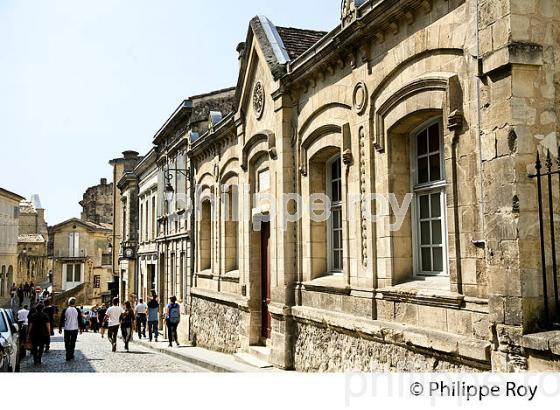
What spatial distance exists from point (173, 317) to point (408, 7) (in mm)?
10975

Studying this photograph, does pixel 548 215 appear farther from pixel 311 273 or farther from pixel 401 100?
pixel 311 273

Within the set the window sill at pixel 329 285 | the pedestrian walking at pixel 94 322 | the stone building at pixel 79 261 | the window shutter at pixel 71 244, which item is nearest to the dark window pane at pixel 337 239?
the window sill at pixel 329 285

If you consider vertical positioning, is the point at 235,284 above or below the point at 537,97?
below

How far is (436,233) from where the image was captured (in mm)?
6641

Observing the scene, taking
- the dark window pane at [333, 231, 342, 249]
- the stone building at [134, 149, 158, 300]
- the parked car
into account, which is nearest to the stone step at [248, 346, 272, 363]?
the dark window pane at [333, 231, 342, 249]

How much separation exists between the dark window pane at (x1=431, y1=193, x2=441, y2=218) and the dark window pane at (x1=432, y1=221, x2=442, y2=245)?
96mm

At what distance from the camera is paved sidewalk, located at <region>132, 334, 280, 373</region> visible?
1016 centimetres

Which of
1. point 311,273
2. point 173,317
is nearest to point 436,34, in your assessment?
point 311,273

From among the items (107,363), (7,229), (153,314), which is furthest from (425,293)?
(153,314)

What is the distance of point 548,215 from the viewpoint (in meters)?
4.99

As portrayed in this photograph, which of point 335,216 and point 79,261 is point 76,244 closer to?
point 79,261

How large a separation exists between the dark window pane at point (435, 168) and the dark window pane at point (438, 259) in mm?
848

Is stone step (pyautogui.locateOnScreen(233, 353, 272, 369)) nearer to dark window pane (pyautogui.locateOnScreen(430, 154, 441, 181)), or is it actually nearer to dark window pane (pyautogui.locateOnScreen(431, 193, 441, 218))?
dark window pane (pyautogui.locateOnScreen(431, 193, 441, 218))

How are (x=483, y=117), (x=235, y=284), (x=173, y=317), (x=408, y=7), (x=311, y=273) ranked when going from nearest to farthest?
(x=483, y=117), (x=408, y=7), (x=311, y=273), (x=235, y=284), (x=173, y=317)
